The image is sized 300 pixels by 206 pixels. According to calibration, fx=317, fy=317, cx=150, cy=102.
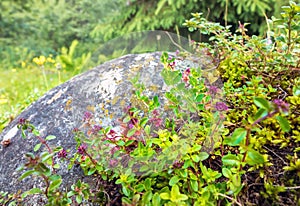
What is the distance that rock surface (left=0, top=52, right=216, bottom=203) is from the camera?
51.6 inches

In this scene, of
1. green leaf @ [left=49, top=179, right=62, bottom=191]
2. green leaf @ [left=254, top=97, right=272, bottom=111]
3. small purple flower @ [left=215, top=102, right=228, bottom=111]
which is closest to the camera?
green leaf @ [left=254, top=97, right=272, bottom=111]

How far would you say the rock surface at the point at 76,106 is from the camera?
1312 mm

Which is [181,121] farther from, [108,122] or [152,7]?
[152,7]

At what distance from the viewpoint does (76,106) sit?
1.41 m

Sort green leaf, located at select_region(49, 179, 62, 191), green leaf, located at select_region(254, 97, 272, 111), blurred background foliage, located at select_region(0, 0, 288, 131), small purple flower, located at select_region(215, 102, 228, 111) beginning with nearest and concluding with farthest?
1. green leaf, located at select_region(254, 97, 272, 111)
2. green leaf, located at select_region(49, 179, 62, 191)
3. small purple flower, located at select_region(215, 102, 228, 111)
4. blurred background foliage, located at select_region(0, 0, 288, 131)

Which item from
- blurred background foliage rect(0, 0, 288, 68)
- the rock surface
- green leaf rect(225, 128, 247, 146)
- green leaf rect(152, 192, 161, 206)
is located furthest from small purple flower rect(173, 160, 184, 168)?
blurred background foliage rect(0, 0, 288, 68)

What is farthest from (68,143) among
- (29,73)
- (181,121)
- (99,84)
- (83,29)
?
(83,29)

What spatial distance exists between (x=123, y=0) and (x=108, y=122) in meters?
4.33

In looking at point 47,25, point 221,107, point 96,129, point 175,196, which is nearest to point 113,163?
point 96,129

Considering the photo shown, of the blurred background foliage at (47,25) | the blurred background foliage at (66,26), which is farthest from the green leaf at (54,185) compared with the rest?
the blurred background foliage at (47,25)

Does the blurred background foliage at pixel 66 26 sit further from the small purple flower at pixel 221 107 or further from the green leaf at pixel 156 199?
the green leaf at pixel 156 199

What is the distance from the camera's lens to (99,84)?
4.85 feet

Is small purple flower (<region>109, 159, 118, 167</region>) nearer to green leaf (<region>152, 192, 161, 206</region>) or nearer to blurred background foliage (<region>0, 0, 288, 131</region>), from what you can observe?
green leaf (<region>152, 192, 161, 206</region>)

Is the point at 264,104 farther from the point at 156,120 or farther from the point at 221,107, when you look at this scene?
the point at 156,120
